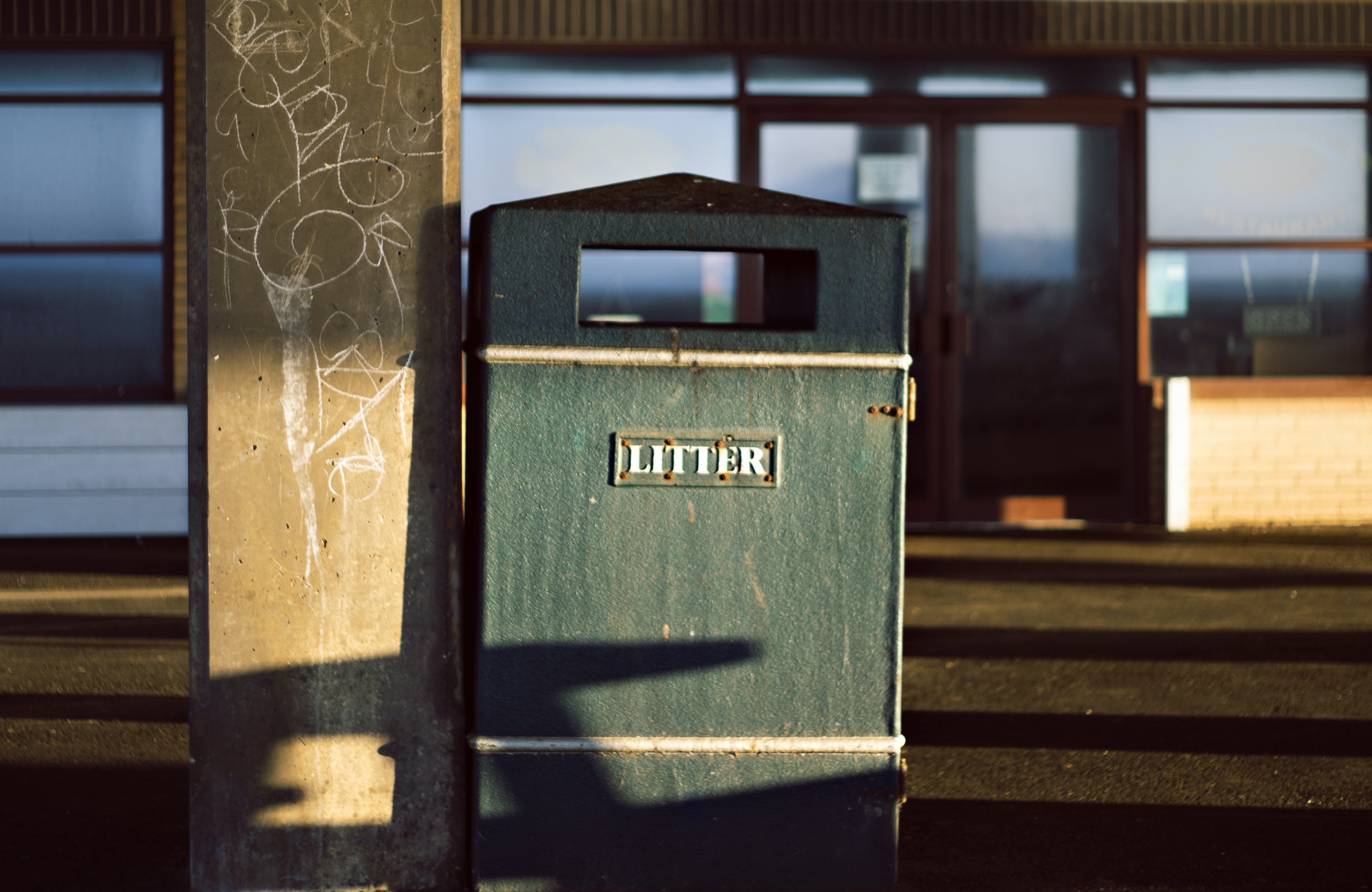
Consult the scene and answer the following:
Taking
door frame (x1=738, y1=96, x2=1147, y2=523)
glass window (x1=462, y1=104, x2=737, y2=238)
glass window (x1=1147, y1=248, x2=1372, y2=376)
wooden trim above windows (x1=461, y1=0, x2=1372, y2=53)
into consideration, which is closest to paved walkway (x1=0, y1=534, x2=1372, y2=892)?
door frame (x1=738, y1=96, x2=1147, y2=523)

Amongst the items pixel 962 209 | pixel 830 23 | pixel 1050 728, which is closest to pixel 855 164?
pixel 962 209

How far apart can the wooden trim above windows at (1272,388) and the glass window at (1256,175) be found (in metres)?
1.03

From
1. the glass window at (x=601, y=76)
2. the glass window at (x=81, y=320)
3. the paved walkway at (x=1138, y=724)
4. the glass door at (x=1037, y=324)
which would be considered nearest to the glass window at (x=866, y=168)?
the glass door at (x=1037, y=324)

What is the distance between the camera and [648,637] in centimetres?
265

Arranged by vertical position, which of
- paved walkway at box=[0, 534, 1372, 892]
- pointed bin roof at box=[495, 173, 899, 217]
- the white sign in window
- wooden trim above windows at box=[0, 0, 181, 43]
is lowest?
paved walkway at box=[0, 534, 1372, 892]

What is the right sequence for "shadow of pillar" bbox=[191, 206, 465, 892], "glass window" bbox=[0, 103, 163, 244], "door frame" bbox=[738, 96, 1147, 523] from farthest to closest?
"door frame" bbox=[738, 96, 1147, 523]
"glass window" bbox=[0, 103, 163, 244]
"shadow of pillar" bbox=[191, 206, 465, 892]

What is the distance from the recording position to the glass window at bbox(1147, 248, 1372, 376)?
30.3 feet

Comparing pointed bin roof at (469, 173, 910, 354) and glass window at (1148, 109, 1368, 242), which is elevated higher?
glass window at (1148, 109, 1368, 242)

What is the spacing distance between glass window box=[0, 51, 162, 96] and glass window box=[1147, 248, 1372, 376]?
7.06 m

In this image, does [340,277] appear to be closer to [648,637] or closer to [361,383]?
[361,383]

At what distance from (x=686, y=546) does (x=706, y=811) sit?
56 cm

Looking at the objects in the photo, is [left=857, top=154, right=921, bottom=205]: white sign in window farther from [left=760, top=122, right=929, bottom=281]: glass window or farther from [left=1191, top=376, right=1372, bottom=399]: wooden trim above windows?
[left=1191, top=376, right=1372, bottom=399]: wooden trim above windows

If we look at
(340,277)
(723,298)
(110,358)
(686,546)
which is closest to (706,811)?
(686,546)

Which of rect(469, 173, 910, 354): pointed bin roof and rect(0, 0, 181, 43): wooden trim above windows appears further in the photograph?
rect(0, 0, 181, 43): wooden trim above windows
